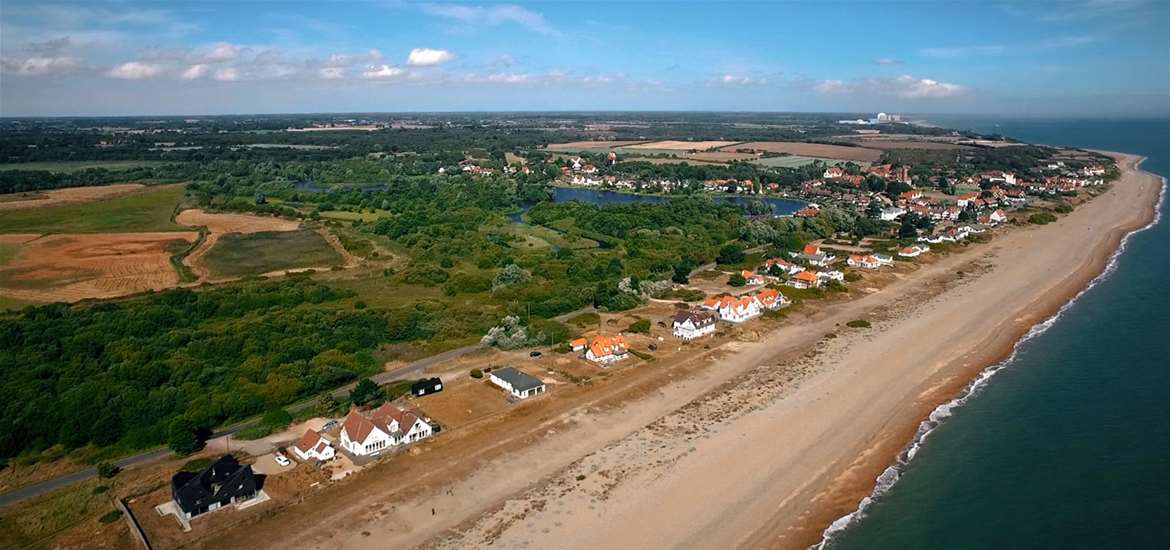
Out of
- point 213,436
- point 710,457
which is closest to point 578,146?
point 213,436

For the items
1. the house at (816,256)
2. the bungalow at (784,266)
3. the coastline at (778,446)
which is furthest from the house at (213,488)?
the house at (816,256)

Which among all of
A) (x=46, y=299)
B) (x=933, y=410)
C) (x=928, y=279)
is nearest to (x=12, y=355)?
(x=46, y=299)

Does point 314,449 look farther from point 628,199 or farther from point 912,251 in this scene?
point 628,199

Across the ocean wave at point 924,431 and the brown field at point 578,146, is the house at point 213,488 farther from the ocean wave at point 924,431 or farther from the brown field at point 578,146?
the brown field at point 578,146

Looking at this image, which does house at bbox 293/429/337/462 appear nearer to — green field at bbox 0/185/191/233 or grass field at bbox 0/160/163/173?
green field at bbox 0/185/191/233

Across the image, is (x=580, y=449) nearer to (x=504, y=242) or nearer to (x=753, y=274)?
(x=753, y=274)

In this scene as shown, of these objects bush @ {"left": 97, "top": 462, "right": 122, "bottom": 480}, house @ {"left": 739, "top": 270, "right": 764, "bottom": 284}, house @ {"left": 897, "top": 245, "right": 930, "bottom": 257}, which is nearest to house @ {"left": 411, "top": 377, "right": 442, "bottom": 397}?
bush @ {"left": 97, "top": 462, "right": 122, "bottom": 480}
